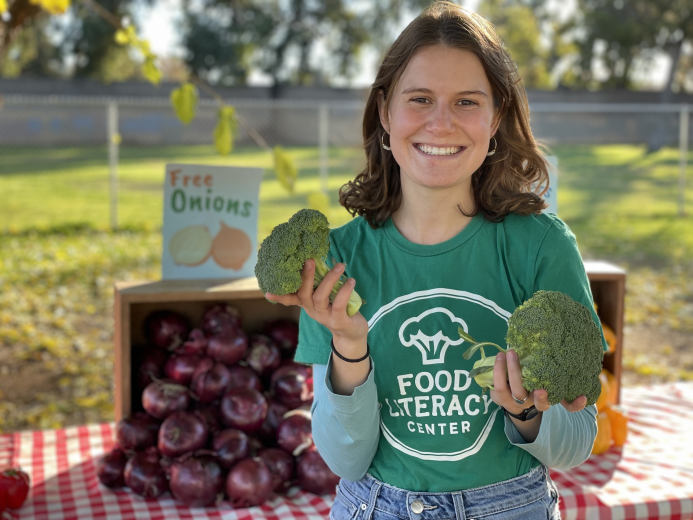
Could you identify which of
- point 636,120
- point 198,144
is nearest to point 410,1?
point 636,120

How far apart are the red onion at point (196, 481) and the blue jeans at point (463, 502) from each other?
2.44ft

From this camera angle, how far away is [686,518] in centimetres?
214

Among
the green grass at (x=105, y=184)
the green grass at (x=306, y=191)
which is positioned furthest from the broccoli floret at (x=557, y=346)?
the green grass at (x=105, y=184)

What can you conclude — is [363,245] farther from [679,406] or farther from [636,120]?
[636,120]

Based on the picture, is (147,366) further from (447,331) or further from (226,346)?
(447,331)

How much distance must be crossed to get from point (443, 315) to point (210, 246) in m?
1.37

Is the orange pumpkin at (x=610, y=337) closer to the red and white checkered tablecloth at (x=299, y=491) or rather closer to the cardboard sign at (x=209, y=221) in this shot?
the red and white checkered tablecloth at (x=299, y=491)

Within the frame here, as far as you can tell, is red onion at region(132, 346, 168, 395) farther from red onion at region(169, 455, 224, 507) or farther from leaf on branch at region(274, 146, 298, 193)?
leaf on branch at region(274, 146, 298, 193)

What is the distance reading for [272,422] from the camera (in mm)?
2357

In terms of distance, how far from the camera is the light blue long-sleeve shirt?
54.1 inches

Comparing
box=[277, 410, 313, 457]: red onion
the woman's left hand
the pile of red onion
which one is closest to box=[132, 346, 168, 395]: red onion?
the pile of red onion

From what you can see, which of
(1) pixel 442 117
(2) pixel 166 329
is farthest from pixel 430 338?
(2) pixel 166 329

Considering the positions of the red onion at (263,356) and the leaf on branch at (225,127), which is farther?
the leaf on branch at (225,127)

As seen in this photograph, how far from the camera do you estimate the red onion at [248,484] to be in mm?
2107
